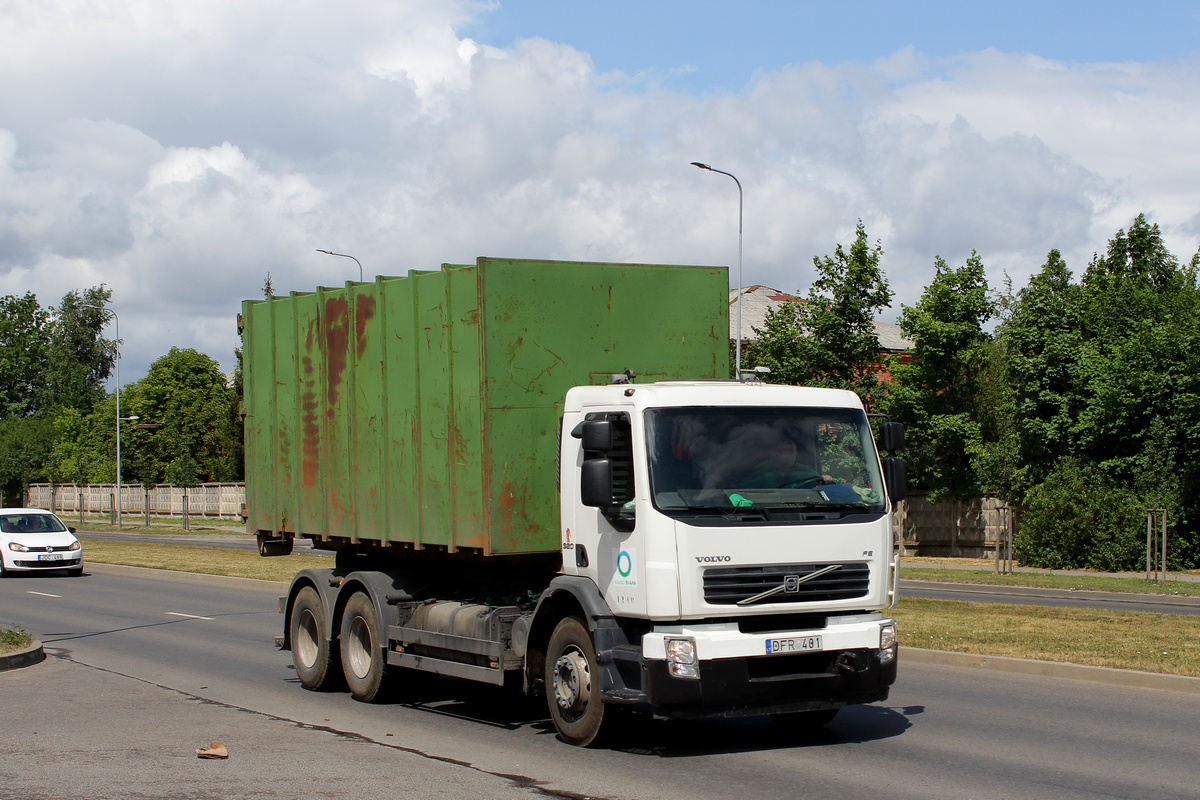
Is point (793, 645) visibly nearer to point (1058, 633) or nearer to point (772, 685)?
point (772, 685)

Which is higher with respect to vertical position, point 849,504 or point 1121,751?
point 849,504

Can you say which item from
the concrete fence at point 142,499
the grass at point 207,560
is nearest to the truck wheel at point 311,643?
the grass at point 207,560

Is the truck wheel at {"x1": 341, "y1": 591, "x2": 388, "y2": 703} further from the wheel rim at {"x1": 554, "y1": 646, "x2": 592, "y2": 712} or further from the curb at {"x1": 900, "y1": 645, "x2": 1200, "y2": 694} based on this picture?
the curb at {"x1": 900, "y1": 645, "x2": 1200, "y2": 694}

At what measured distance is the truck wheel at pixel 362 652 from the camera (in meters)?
10.6

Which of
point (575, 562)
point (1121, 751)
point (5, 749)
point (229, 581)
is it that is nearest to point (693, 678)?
point (575, 562)

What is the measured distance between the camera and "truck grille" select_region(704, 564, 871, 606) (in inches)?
310

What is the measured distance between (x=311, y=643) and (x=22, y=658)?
3668 millimetres

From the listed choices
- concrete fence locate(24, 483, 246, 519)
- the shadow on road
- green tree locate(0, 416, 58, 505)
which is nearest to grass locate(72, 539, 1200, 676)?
the shadow on road

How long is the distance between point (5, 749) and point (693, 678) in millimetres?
4746

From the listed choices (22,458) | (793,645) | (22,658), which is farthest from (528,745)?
(22,458)

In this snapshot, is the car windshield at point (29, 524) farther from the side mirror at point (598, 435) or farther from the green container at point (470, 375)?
the side mirror at point (598, 435)

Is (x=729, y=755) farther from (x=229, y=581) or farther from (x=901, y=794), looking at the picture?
(x=229, y=581)

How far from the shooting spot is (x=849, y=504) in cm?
836

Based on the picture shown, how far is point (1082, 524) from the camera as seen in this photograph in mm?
29547
